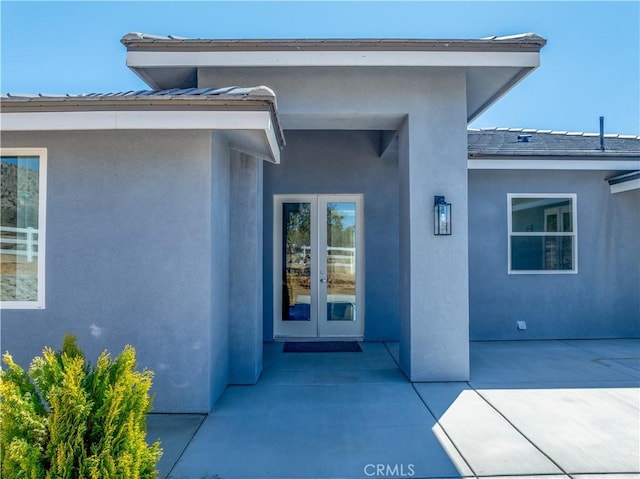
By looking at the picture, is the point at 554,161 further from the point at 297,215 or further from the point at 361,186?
the point at 297,215

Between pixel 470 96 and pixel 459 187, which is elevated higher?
pixel 470 96

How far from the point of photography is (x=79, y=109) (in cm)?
443

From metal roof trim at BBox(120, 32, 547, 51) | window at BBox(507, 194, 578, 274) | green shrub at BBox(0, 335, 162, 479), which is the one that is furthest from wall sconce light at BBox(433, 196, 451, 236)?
green shrub at BBox(0, 335, 162, 479)

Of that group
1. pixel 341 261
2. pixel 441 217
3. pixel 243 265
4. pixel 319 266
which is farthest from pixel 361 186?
pixel 243 265

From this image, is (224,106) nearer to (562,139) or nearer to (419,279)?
(419,279)

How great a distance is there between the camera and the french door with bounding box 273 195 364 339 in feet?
28.1

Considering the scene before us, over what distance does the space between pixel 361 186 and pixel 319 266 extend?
6.39 ft

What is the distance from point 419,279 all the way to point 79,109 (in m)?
4.88

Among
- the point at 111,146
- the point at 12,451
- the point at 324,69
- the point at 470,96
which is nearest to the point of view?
the point at 12,451

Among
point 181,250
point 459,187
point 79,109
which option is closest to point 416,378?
point 459,187

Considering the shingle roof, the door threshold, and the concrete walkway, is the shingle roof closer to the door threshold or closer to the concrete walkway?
the concrete walkway

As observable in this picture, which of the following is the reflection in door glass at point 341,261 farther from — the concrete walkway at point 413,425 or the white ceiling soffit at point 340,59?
the white ceiling soffit at point 340,59
